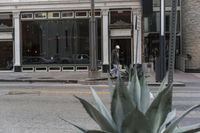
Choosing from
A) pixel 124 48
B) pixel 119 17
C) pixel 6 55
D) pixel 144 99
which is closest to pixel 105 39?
pixel 124 48

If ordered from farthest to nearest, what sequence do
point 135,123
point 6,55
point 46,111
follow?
1. point 6,55
2. point 46,111
3. point 135,123

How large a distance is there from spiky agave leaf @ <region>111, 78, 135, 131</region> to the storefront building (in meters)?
25.1

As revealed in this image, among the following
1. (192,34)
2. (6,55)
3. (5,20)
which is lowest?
(6,55)

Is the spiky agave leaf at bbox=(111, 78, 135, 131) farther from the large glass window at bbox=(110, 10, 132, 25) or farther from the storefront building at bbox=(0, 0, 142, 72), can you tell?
the large glass window at bbox=(110, 10, 132, 25)

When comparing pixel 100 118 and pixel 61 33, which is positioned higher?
pixel 61 33

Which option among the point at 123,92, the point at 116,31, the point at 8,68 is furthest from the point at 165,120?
the point at 8,68

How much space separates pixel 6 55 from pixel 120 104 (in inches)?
1080

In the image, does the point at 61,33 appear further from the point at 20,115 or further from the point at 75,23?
the point at 20,115

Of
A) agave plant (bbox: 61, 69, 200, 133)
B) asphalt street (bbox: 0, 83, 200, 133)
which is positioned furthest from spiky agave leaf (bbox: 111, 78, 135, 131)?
asphalt street (bbox: 0, 83, 200, 133)

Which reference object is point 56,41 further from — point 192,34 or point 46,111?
point 46,111

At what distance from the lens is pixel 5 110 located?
11766 mm

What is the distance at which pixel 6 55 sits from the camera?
29969mm

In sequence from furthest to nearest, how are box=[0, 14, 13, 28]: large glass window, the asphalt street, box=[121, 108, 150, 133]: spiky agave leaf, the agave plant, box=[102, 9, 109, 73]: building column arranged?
box=[0, 14, 13, 28]: large glass window, box=[102, 9, 109, 73]: building column, the asphalt street, the agave plant, box=[121, 108, 150, 133]: spiky agave leaf

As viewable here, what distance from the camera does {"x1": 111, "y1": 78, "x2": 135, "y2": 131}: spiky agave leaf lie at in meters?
3.32
